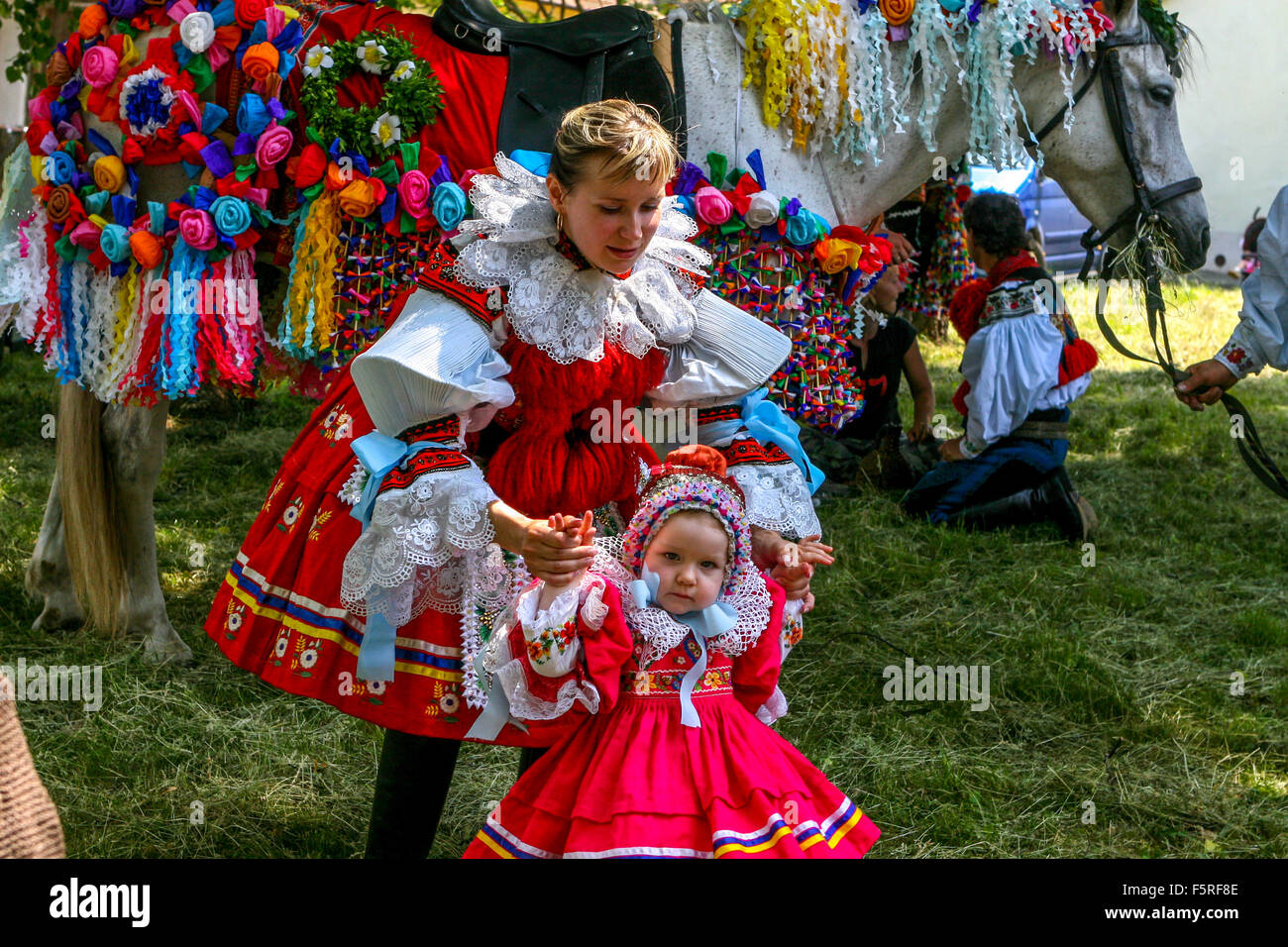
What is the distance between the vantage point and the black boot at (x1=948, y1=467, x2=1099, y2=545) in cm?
526

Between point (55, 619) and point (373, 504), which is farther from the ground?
point (373, 504)

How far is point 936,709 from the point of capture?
3.63 metres

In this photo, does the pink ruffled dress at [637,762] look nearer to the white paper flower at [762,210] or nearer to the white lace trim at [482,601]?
the white lace trim at [482,601]

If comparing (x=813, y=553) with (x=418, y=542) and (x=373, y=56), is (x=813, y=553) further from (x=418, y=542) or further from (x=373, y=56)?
(x=373, y=56)

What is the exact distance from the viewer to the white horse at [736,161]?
3.14 meters

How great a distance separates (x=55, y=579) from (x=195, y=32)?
190 centimetres

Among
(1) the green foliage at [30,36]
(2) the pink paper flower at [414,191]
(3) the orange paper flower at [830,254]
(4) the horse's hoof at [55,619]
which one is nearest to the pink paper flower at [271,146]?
(2) the pink paper flower at [414,191]

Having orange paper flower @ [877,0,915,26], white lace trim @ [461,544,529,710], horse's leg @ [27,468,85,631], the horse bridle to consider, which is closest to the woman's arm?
the horse bridle

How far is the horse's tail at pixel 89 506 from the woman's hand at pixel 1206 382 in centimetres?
326

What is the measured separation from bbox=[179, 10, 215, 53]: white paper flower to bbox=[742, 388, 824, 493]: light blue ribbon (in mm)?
1681

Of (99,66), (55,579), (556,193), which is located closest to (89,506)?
(55,579)

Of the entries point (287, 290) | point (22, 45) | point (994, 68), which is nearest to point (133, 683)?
point (287, 290)

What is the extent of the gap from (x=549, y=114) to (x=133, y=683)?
6.71ft

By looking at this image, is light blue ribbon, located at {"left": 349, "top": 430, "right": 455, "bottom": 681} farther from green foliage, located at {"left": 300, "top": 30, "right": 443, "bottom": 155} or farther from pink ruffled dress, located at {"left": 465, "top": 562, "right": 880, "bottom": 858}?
green foliage, located at {"left": 300, "top": 30, "right": 443, "bottom": 155}
